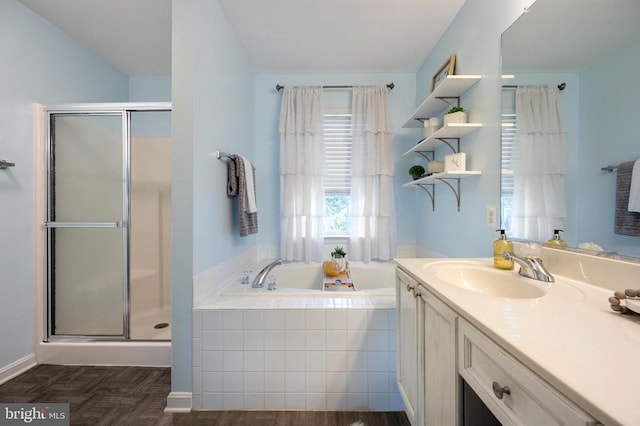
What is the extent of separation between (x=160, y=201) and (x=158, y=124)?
76 centimetres

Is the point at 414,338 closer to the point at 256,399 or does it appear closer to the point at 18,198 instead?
the point at 256,399

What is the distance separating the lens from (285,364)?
4.83 feet

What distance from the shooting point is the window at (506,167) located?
1272 mm

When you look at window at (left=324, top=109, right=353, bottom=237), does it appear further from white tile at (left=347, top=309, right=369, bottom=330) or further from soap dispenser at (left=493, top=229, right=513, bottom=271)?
soap dispenser at (left=493, top=229, right=513, bottom=271)

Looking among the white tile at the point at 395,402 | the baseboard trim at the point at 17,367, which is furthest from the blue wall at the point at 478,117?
the baseboard trim at the point at 17,367

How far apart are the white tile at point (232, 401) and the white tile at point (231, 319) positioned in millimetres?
378

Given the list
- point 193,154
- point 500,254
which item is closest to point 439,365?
point 500,254

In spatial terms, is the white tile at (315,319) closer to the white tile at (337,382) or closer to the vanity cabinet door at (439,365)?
the white tile at (337,382)

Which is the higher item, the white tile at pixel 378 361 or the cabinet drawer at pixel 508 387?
the cabinet drawer at pixel 508 387

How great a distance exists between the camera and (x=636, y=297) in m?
0.66

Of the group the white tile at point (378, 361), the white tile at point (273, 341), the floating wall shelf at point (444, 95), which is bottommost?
the white tile at point (378, 361)

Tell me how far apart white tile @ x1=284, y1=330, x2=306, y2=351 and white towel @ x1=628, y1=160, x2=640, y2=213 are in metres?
1.44

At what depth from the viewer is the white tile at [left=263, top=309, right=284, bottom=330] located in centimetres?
148

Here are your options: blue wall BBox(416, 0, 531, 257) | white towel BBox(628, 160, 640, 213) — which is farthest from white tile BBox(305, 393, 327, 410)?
white towel BBox(628, 160, 640, 213)
